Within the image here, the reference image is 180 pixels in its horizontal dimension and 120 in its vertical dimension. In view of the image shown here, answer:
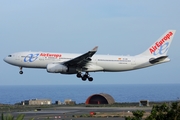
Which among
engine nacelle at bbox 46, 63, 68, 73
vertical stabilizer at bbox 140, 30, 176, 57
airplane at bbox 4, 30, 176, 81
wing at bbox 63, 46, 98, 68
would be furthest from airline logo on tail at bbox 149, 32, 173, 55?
engine nacelle at bbox 46, 63, 68, 73

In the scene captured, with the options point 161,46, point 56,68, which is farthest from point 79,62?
point 161,46

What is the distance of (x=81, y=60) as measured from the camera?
65.6 meters

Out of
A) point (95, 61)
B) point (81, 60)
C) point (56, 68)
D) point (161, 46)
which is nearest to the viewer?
point (56, 68)

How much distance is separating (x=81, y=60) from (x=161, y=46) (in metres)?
13.7

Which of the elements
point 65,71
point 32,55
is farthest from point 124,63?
point 32,55

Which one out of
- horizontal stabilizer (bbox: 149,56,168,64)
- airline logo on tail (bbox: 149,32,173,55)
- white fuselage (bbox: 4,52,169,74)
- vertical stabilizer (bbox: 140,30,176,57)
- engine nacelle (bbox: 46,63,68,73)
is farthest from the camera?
airline logo on tail (bbox: 149,32,173,55)

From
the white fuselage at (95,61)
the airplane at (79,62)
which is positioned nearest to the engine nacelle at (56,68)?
the airplane at (79,62)

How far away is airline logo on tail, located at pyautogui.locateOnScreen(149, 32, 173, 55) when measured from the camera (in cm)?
6900

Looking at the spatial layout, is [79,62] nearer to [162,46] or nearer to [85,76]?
[85,76]

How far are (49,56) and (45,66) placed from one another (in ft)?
5.47

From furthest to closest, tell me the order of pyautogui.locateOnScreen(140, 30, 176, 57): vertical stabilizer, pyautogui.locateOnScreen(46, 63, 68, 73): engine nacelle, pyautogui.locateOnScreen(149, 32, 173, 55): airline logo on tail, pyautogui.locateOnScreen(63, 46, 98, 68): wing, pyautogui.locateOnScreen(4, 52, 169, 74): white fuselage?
pyautogui.locateOnScreen(149, 32, 173, 55): airline logo on tail
pyautogui.locateOnScreen(140, 30, 176, 57): vertical stabilizer
pyautogui.locateOnScreen(4, 52, 169, 74): white fuselage
pyautogui.locateOnScreen(46, 63, 68, 73): engine nacelle
pyautogui.locateOnScreen(63, 46, 98, 68): wing

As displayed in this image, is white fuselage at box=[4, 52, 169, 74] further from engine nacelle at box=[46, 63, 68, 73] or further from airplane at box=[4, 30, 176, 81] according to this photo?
engine nacelle at box=[46, 63, 68, 73]

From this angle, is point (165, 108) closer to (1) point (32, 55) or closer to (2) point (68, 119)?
(2) point (68, 119)

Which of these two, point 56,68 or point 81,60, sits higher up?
point 81,60
